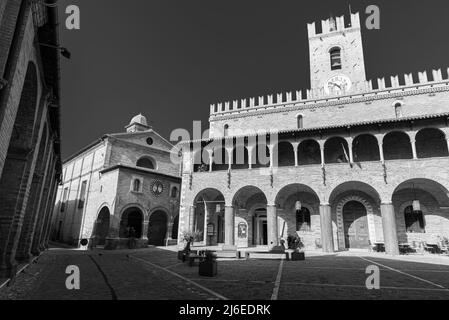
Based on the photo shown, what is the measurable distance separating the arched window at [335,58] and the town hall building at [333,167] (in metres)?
0.12

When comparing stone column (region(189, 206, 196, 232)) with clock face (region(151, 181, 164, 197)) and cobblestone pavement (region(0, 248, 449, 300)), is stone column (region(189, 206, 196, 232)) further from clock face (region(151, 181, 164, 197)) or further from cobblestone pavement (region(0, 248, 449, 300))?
cobblestone pavement (region(0, 248, 449, 300))

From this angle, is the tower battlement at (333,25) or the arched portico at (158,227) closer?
the arched portico at (158,227)

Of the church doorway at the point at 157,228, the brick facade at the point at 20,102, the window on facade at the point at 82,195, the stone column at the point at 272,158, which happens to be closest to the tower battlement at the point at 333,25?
the stone column at the point at 272,158

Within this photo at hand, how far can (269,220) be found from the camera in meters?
20.1

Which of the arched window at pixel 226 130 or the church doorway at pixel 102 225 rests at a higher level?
the arched window at pixel 226 130

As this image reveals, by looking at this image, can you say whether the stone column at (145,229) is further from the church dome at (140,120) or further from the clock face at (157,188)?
the church dome at (140,120)

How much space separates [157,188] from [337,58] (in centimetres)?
2334

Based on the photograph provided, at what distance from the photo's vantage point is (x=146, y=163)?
31.2m

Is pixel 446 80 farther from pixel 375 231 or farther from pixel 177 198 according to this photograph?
pixel 177 198

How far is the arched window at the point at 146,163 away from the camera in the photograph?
30.8m

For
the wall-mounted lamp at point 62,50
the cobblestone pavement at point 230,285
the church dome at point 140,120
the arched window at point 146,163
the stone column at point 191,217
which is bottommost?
the cobblestone pavement at point 230,285

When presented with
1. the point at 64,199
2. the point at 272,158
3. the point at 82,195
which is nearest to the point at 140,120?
the point at 82,195

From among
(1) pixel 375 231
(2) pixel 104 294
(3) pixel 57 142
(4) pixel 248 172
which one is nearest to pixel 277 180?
(4) pixel 248 172

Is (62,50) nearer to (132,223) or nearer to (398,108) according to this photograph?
(132,223)
